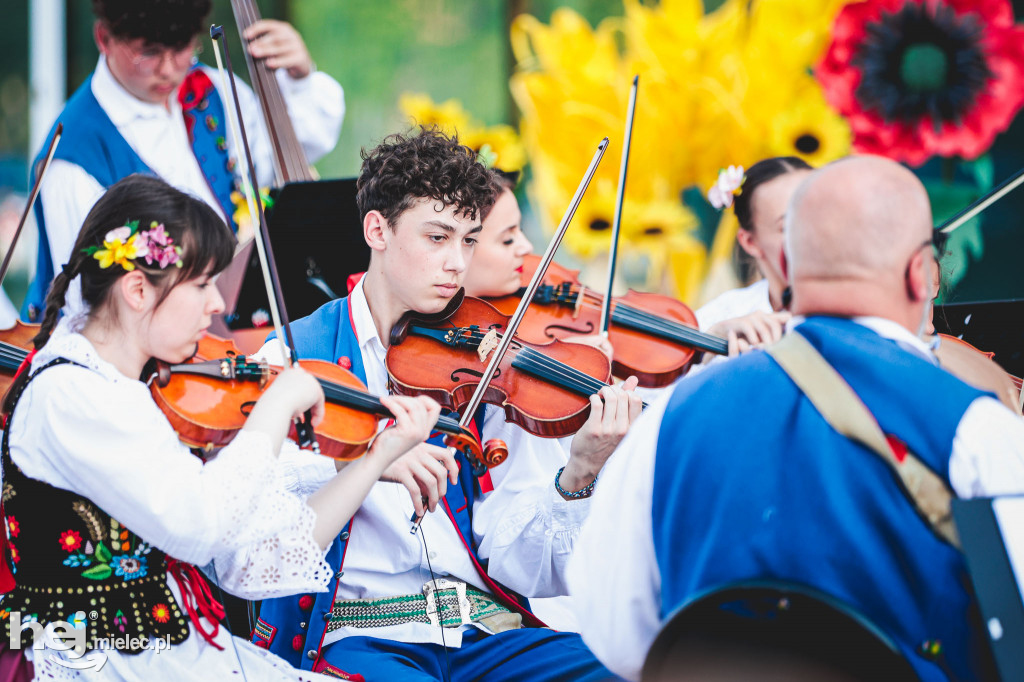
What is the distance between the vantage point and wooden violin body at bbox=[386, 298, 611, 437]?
2.15m

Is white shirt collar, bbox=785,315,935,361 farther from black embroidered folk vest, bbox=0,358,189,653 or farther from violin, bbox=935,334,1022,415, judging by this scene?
black embroidered folk vest, bbox=0,358,189,653

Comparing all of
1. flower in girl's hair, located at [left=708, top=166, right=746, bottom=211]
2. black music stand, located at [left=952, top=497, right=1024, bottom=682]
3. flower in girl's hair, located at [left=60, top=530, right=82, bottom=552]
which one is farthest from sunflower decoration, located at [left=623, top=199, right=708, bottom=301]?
black music stand, located at [left=952, top=497, right=1024, bottom=682]

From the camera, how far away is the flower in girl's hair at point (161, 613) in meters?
1.63

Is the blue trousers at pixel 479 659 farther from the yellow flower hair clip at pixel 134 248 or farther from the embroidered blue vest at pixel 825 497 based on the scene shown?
the yellow flower hair clip at pixel 134 248

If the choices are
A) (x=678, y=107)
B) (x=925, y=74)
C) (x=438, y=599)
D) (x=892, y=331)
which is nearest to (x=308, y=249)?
(x=438, y=599)

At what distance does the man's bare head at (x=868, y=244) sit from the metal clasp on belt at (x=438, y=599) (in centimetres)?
101

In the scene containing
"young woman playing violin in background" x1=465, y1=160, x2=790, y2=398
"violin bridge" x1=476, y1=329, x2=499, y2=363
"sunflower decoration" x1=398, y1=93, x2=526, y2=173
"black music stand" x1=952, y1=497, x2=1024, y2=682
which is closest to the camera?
"black music stand" x1=952, y1=497, x2=1024, y2=682

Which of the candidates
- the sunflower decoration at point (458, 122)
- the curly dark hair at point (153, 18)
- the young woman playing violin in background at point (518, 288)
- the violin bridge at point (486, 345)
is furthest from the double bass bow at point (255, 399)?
the sunflower decoration at point (458, 122)

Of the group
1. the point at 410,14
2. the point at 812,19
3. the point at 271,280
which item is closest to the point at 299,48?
the point at 410,14

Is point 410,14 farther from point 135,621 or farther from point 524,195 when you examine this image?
point 135,621

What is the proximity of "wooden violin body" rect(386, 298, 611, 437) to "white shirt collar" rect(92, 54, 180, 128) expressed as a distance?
141 cm

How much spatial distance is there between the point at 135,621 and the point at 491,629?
2.40 feet

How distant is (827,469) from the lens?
1249 millimetres

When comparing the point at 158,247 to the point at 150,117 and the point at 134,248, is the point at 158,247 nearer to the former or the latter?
the point at 134,248
